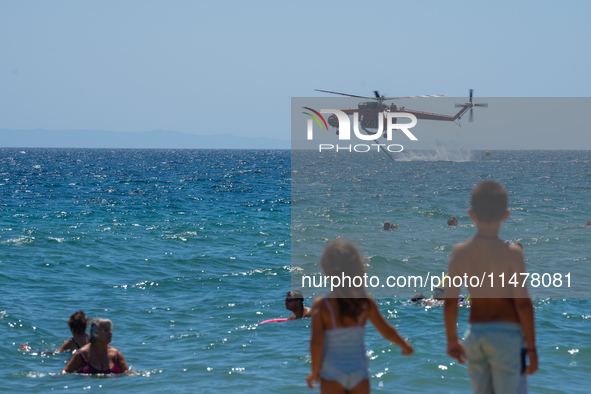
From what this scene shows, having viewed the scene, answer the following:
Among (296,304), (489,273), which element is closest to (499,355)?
(489,273)

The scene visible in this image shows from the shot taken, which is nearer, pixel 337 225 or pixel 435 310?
pixel 435 310

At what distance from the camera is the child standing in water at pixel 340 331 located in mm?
3748

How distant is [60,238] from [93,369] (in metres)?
15.6

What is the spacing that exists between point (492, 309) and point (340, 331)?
3.34 feet

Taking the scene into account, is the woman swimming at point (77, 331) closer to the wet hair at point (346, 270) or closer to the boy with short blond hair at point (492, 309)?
the wet hair at point (346, 270)

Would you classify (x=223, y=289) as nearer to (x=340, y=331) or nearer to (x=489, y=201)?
(x=340, y=331)

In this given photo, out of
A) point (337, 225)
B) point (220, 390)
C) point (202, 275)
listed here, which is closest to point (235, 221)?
point (337, 225)

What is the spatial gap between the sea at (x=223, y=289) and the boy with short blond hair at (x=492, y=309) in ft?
14.8

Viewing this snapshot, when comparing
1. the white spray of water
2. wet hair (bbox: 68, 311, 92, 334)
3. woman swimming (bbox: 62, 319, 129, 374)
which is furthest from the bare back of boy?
the white spray of water

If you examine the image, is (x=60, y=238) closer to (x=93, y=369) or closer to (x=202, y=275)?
(x=202, y=275)

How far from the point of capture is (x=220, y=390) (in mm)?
7961

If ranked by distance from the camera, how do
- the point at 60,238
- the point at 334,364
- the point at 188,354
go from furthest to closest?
1. the point at 60,238
2. the point at 188,354
3. the point at 334,364

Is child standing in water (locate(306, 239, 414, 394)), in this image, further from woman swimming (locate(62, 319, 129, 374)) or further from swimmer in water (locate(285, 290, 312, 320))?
swimmer in water (locate(285, 290, 312, 320))

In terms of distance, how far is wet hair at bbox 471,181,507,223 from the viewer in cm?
371
